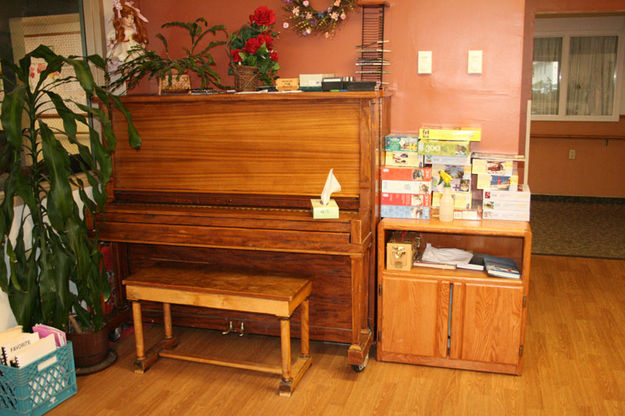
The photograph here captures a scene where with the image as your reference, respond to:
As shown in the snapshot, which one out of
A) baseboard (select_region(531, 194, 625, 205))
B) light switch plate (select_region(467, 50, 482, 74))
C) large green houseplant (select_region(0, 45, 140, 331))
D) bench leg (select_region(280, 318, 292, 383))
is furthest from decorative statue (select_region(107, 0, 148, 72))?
baseboard (select_region(531, 194, 625, 205))

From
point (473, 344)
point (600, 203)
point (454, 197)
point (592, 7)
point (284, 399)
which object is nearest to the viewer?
point (284, 399)

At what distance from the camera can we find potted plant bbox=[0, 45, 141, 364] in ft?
8.45

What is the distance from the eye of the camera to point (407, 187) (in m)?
2.98

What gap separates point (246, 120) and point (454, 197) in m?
1.16

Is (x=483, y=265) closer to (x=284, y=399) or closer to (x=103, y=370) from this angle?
(x=284, y=399)

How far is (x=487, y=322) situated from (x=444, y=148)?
2.95 feet

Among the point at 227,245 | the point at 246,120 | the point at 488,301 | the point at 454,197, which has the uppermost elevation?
the point at 246,120

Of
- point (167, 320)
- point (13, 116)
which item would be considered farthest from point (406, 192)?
point (13, 116)

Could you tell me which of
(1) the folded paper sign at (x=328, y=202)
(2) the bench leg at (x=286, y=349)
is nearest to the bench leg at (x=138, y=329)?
(2) the bench leg at (x=286, y=349)

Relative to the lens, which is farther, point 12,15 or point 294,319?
point 294,319

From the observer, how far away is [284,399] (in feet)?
8.80

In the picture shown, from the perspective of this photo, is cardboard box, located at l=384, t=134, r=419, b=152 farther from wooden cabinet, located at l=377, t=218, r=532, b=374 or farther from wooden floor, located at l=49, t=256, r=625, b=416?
wooden floor, located at l=49, t=256, r=625, b=416

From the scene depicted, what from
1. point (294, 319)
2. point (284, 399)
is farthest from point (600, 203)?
point (284, 399)

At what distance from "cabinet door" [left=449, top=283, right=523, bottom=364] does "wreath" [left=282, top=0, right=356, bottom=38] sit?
1.62 metres
